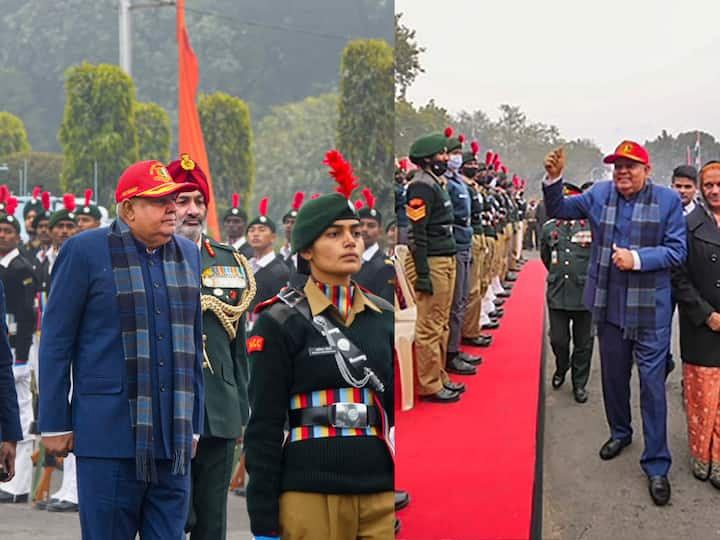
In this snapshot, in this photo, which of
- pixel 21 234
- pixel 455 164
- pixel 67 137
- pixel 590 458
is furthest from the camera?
pixel 67 137

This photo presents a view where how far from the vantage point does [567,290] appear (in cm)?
358

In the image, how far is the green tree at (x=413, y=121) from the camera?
57.1 inches

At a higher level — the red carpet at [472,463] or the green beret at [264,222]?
the green beret at [264,222]

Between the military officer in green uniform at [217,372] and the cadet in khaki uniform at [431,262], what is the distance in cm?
97

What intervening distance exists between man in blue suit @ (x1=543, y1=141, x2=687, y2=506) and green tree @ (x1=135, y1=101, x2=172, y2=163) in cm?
237

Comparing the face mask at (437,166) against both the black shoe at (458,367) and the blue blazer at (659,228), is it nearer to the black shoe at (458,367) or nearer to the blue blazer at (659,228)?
the blue blazer at (659,228)

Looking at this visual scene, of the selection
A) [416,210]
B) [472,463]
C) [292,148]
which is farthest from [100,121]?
[472,463]

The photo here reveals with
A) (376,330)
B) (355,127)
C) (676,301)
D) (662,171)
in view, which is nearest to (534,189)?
(662,171)

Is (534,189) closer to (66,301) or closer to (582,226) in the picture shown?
(582,226)

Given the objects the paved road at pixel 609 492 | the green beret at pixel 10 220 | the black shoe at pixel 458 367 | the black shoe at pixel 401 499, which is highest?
the green beret at pixel 10 220

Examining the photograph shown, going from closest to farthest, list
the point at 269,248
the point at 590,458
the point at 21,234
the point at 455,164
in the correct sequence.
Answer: the point at 269,248 < the point at 590,458 < the point at 21,234 < the point at 455,164

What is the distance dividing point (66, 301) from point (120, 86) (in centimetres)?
313

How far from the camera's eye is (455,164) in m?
3.46

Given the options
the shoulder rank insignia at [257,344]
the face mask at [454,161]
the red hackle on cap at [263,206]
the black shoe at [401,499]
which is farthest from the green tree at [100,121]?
the shoulder rank insignia at [257,344]
